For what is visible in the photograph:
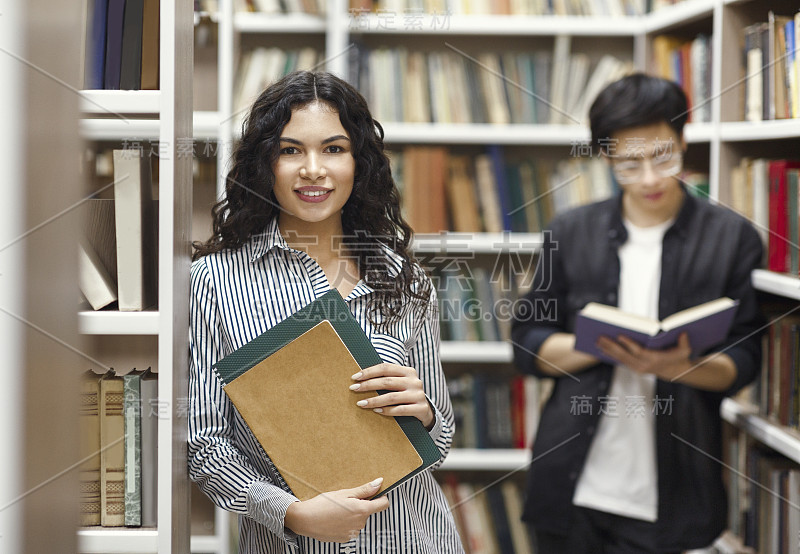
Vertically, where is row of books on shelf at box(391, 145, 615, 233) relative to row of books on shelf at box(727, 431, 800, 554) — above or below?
above

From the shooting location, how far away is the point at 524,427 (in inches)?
83.0

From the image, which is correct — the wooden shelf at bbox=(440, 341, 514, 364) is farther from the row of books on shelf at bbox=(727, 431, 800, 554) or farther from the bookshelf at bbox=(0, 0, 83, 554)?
the bookshelf at bbox=(0, 0, 83, 554)

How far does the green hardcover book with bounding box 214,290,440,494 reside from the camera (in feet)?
2.73

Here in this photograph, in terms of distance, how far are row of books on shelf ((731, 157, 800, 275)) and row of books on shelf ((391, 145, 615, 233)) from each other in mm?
514

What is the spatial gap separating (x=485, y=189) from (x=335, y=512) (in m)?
1.38

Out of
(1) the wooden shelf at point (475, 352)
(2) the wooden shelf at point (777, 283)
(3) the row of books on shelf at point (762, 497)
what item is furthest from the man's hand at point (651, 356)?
(1) the wooden shelf at point (475, 352)

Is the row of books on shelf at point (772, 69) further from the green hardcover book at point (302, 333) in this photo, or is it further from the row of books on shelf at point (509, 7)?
the green hardcover book at point (302, 333)

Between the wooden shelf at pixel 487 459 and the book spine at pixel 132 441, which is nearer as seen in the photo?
the book spine at pixel 132 441

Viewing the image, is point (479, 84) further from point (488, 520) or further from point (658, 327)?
point (488, 520)

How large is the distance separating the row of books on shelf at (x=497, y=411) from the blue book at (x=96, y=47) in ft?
4.67

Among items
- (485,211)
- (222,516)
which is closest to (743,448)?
(485,211)

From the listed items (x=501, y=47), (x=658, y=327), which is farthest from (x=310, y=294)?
(x=501, y=47)

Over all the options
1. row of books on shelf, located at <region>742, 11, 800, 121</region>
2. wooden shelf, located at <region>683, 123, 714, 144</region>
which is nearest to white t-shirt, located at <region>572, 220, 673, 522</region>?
row of books on shelf, located at <region>742, 11, 800, 121</region>

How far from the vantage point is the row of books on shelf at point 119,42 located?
88cm
